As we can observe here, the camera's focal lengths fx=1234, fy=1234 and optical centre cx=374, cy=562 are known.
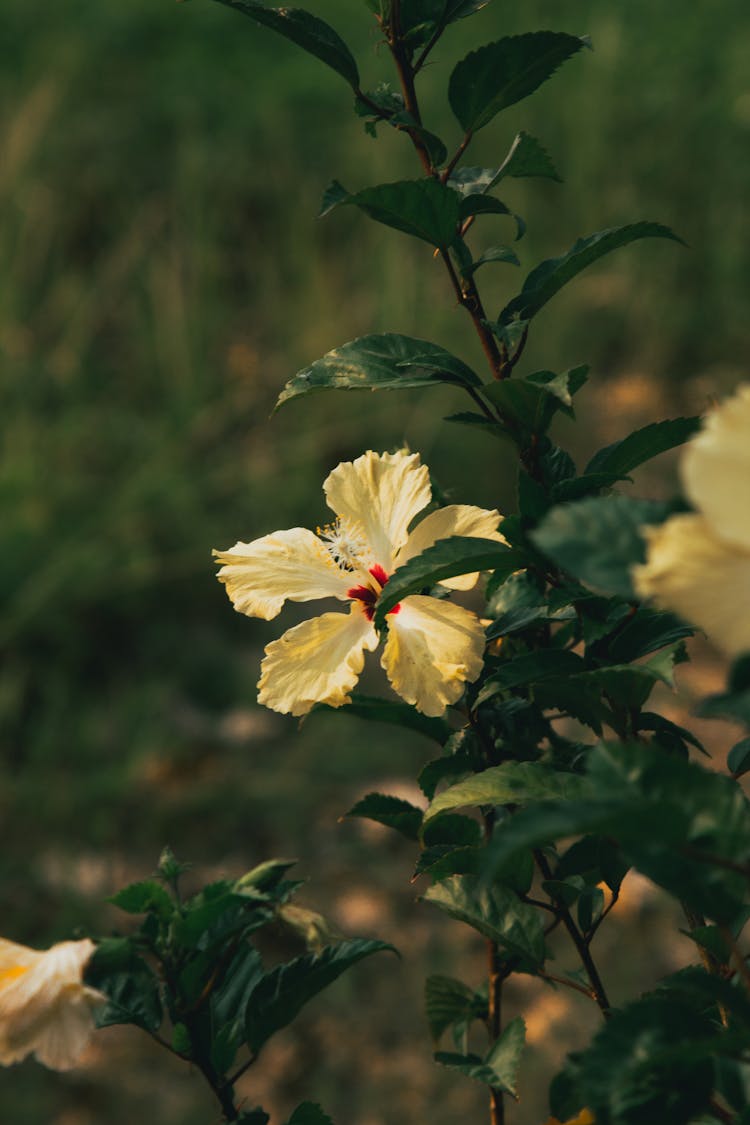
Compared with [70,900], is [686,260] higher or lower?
higher

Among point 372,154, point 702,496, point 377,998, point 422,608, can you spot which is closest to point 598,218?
point 372,154

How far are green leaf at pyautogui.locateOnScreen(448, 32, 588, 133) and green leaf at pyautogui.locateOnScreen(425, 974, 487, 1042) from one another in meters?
0.58

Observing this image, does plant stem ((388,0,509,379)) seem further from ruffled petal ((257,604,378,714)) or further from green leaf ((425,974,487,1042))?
green leaf ((425,974,487,1042))

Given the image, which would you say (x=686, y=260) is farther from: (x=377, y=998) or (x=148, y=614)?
(x=377, y=998)

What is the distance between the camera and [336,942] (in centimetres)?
73

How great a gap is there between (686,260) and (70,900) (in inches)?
106

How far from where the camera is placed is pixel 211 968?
2.30 feet

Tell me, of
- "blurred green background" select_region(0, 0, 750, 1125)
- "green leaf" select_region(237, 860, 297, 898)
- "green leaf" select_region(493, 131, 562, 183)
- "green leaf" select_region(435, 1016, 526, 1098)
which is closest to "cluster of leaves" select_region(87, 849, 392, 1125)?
"green leaf" select_region(237, 860, 297, 898)

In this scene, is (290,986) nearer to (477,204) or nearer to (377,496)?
(377,496)

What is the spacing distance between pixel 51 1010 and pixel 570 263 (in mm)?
466

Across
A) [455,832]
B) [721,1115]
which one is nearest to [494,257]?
[455,832]

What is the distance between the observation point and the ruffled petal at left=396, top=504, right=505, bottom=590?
68cm

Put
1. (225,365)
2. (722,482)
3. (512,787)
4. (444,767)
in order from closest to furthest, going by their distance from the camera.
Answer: (722,482) < (512,787) < (444,767) < (225,365)

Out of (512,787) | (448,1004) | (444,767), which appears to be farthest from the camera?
(448,1004)
